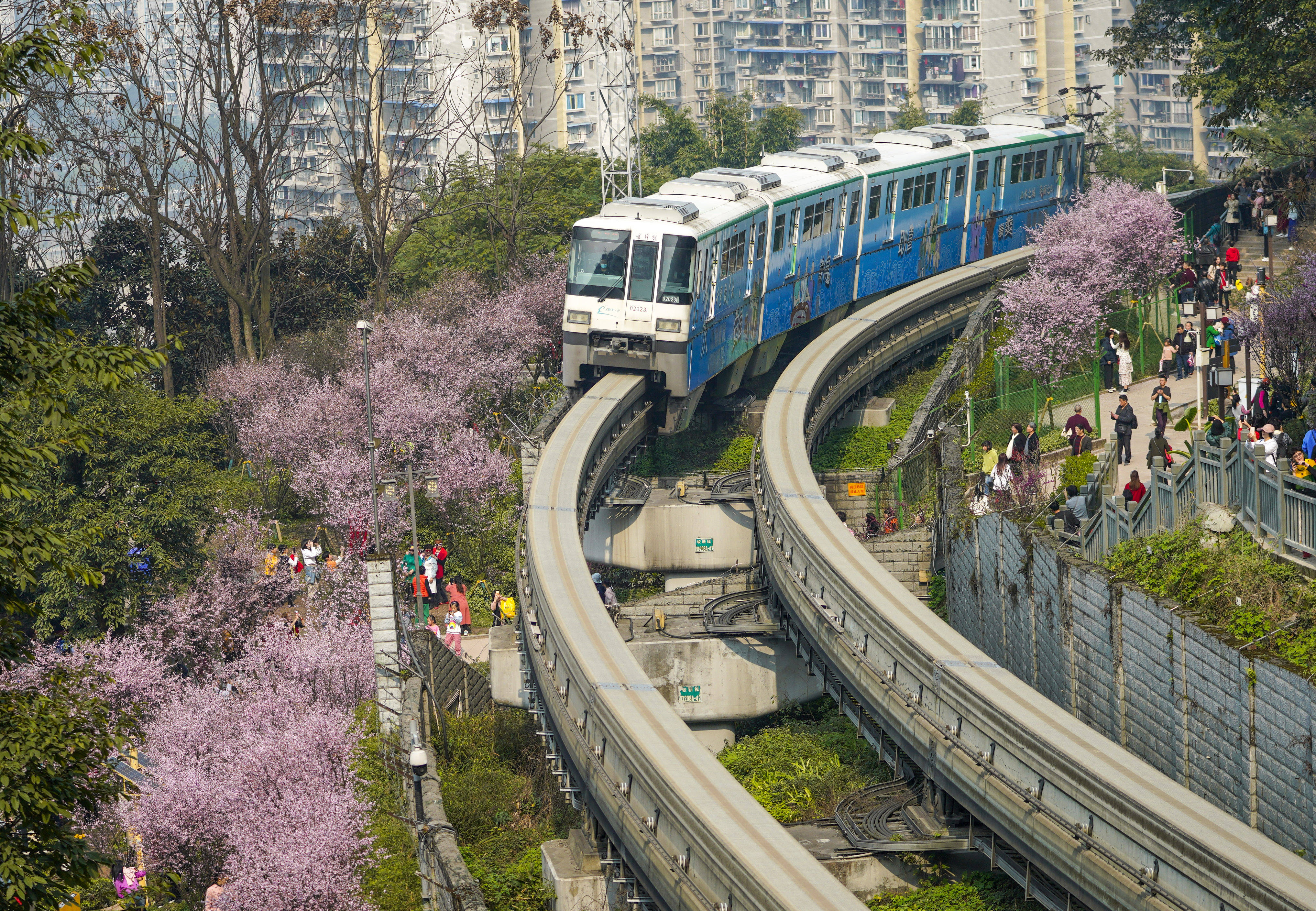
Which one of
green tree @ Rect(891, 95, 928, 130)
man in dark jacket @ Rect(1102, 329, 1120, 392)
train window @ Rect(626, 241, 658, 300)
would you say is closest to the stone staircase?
man in dark jacket @ Rect(1102, 329, 1120, 392)

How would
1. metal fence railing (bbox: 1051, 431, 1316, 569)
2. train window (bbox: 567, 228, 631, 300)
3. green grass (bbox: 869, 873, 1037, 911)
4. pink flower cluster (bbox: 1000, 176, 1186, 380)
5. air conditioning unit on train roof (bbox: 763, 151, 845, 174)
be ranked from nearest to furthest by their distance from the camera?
1. metal fence railing (bbox: 1051, 431, 1316, 569)
2. green grass (bbox: 869, 873, 1037, 911)
3. train window (bbox: 567, 228, 631, 300)
4. pink flower cluster (bbox: 1000, 176, 1186, 380)
5. air conditioning unit on train roof (bbox: 763, 151, 845, 174)

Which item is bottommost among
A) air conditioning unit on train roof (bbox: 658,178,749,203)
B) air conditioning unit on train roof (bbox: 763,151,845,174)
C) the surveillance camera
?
the surveillance camera

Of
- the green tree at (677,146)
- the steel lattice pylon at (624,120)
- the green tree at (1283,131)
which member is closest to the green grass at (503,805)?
the steel lattice pylon at (624,120)

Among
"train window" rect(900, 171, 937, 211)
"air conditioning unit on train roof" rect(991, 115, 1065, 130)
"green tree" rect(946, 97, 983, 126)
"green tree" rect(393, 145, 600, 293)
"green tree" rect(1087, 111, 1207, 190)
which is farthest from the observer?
"green tree" rect(946, 97, 983, 126)

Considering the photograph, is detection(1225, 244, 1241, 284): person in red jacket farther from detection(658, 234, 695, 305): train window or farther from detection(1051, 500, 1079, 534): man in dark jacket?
detection(1051, 500, 1079, 534): man in dark jacket

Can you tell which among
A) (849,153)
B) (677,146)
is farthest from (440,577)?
(677,146)

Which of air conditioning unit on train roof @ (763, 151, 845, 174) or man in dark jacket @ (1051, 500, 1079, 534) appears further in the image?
air conditioning unit on train roof @ (763, 151, 845, 174)

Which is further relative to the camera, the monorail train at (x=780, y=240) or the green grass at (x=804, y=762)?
the monorail train at (x=780, y=240)

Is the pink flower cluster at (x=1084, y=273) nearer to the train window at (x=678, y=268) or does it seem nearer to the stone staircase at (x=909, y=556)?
the stone staircase at (x=909, y=556)
